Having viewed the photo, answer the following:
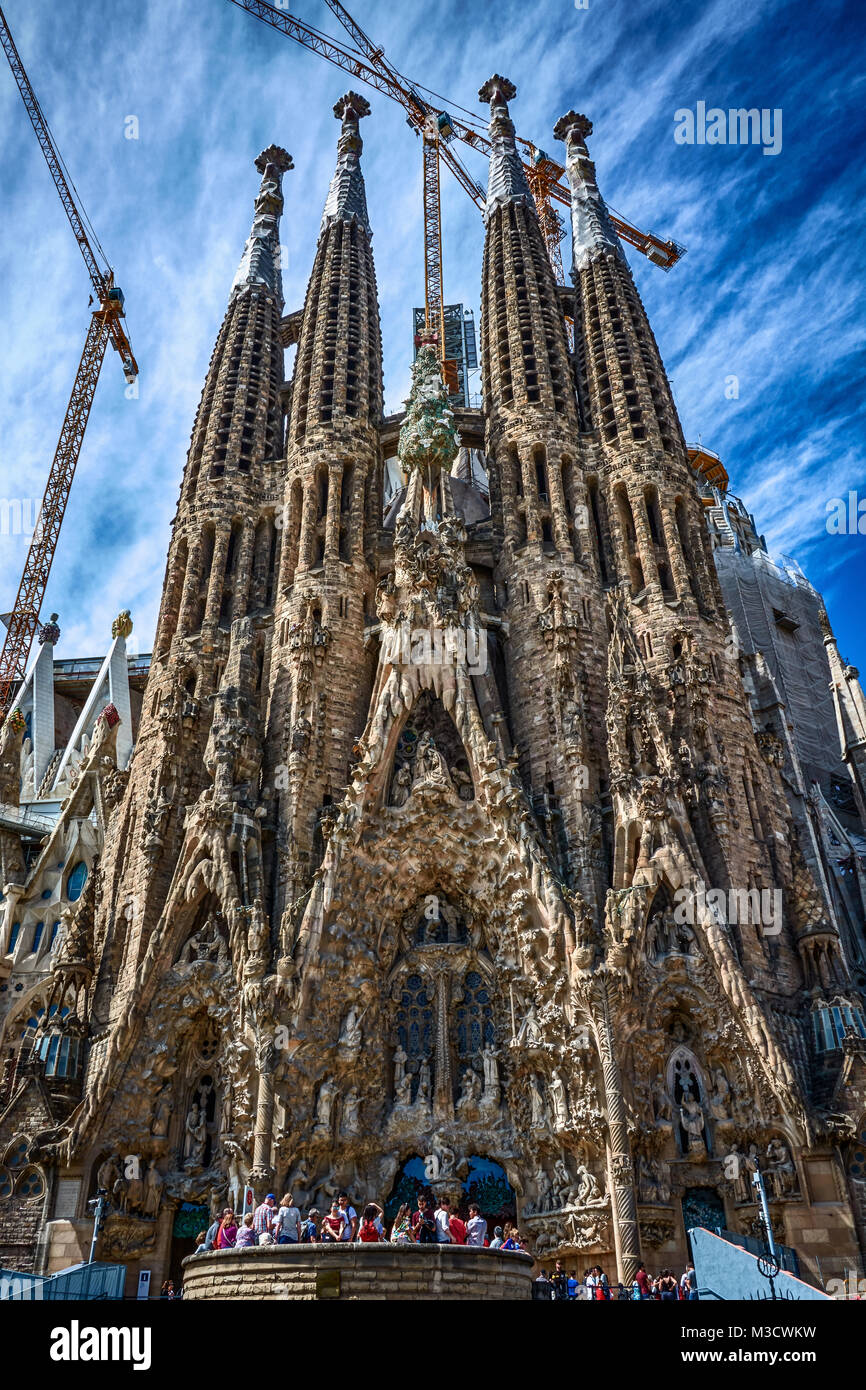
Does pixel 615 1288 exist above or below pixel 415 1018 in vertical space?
below

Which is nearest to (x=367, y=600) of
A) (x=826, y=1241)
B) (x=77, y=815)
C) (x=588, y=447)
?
(x=588, y=447)

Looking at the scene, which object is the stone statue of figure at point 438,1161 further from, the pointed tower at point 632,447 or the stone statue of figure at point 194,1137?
the pointed tower at point 632,447

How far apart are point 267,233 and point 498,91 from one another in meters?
11.2

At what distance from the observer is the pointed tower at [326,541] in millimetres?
23859

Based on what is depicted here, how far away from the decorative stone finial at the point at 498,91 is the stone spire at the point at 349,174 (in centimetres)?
492

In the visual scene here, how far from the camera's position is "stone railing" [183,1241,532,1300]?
37.6 ft

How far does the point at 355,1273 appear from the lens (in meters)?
11.6

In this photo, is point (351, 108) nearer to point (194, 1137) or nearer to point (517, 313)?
point (517, 313)

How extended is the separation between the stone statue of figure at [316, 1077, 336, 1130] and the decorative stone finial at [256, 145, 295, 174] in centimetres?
3586

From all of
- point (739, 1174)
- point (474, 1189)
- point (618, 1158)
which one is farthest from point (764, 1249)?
point (474, 1189)
